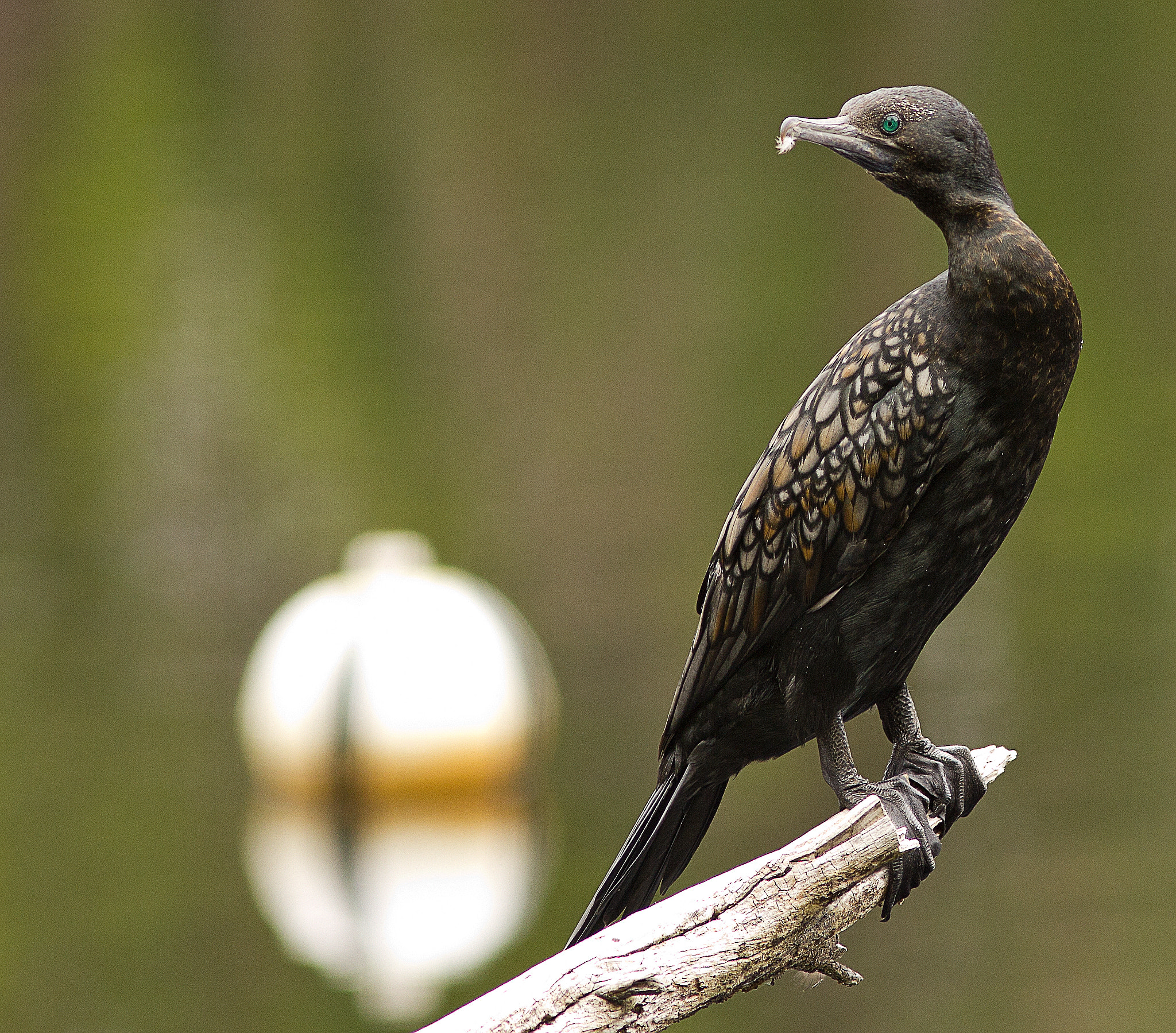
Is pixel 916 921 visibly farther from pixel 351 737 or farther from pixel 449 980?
pixel 351 737

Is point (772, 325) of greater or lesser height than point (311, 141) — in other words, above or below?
below

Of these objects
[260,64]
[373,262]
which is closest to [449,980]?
[373,262]

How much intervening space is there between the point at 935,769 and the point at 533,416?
Result: 16.4 m

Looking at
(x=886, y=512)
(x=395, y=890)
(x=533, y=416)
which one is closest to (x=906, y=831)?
(x=886, y=512)

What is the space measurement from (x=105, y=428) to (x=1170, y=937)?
13185 mm

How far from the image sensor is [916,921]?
1127cm

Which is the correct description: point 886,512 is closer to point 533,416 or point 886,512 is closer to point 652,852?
point 652,852

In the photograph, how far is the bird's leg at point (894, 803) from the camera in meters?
3.62

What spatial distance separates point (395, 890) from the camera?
12.0 metres

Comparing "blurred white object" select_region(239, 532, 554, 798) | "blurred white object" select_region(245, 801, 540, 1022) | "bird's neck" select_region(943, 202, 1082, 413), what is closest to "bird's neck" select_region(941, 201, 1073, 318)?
"bird's neck" select_region(943, 202, 1082, 413)

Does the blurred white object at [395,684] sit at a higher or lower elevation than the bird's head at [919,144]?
higher

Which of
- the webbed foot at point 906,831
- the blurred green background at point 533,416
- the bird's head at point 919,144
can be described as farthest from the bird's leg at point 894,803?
the blurred green background at point 533,416

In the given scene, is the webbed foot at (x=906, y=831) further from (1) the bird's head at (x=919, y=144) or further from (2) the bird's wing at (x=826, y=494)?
(1) the bird's head at (x=919, y=144)

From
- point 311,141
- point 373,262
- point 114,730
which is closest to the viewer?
point 114,730
